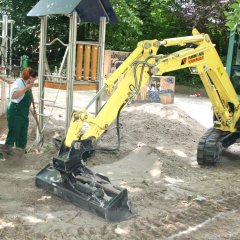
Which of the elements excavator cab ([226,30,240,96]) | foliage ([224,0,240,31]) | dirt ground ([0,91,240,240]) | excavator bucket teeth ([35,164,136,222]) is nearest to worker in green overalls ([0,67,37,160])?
dirt ground ([0,91,240,240])

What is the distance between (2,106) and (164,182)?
20.8 ft

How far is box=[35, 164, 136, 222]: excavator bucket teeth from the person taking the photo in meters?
4.91

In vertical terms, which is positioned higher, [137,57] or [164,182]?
[137,57]

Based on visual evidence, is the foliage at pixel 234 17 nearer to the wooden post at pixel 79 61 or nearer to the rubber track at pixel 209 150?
the rubber track at pixel 209 150

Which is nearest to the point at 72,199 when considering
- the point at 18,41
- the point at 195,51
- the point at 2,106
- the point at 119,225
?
the point at 119,225

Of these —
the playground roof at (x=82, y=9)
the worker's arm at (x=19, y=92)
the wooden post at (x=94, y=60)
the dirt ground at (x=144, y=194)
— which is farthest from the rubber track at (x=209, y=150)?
the worker's arm at (x=19, y=92)

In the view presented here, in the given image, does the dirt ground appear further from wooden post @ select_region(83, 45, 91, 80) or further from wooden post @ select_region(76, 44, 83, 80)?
wooden post @ select_region(83, 45, 91, 80)

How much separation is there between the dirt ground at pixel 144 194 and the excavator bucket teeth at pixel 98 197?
0.09 m

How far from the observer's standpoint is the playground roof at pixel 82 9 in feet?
25.8

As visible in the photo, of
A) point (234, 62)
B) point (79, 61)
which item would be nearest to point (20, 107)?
point (79, 61)

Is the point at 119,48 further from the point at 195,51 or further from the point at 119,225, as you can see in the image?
the point at 119,225

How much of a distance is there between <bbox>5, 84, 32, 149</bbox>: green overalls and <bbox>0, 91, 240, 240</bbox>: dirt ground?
34cm

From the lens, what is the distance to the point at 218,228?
4.99 m

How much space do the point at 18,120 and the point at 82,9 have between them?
2380 mm
